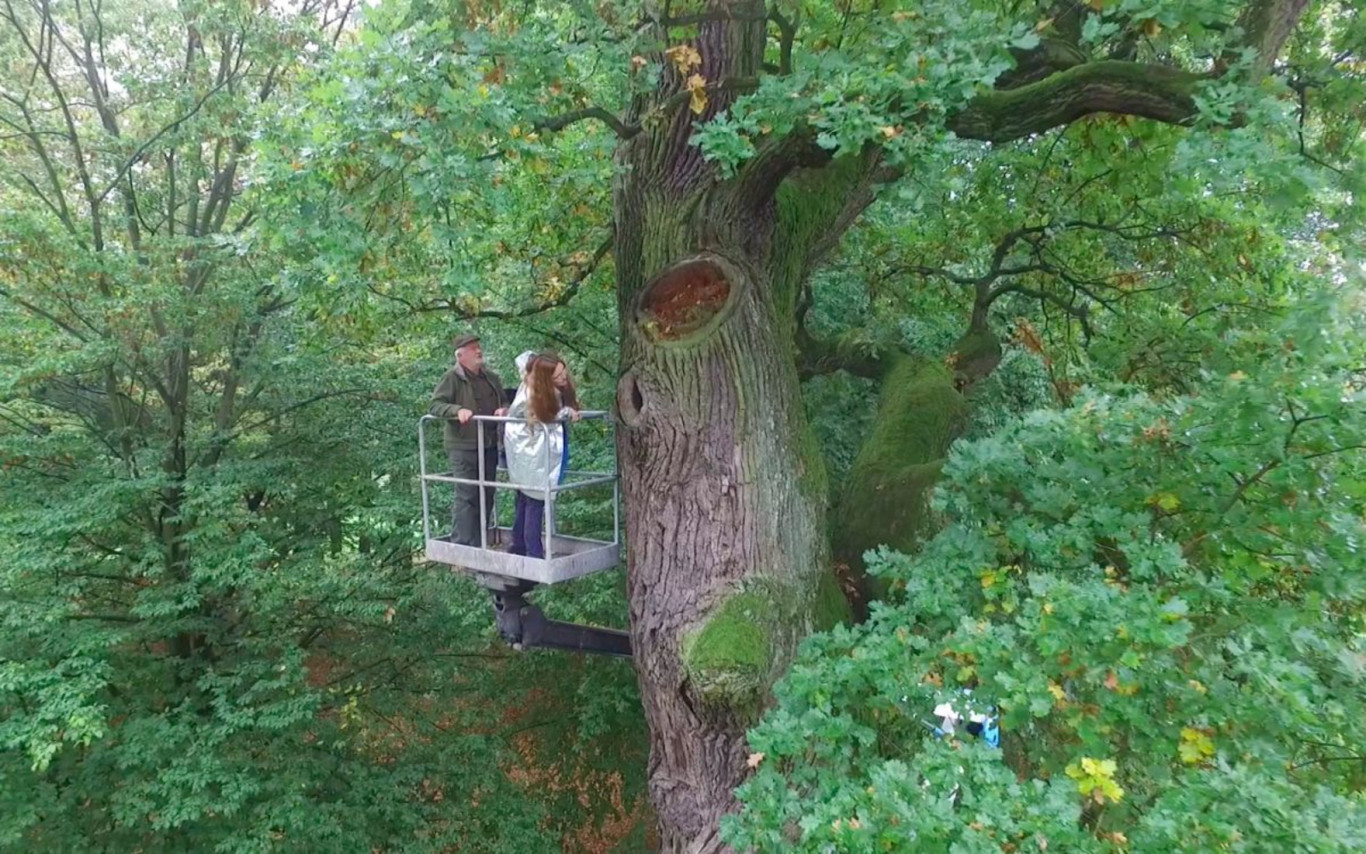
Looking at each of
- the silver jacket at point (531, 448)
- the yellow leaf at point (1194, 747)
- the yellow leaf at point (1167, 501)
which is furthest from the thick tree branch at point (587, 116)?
the yellow leaf at point (1194, 747)

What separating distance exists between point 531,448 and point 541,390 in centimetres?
36

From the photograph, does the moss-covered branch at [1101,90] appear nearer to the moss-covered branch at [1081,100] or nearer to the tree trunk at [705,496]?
the moss-covered branch at [1081,100]

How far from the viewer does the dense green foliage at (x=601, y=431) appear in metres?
2.70

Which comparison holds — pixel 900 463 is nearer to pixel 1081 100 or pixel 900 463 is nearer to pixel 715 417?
pixel 715 417

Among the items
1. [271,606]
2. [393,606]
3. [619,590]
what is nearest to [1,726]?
[271,606]

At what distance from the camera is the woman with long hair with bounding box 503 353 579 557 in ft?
13.3

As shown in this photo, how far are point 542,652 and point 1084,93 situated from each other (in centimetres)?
649

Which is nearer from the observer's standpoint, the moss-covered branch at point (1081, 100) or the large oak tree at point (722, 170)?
the large oak tree at point (722, 170)

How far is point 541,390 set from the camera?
405cm

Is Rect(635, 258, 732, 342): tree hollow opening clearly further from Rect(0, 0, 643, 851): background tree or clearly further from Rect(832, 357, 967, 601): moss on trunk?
Rect(0, 0, 643, 851): background tree

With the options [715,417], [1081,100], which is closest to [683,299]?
[715,417]

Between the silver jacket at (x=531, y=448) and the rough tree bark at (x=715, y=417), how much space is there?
0.35 m

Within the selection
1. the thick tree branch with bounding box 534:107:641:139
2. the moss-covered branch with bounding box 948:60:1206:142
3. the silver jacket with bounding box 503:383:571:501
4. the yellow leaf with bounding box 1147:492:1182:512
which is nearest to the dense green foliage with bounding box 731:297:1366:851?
the yellow leaf with bounding box 1147:492:1182:512

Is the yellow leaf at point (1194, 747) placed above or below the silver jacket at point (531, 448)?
below
